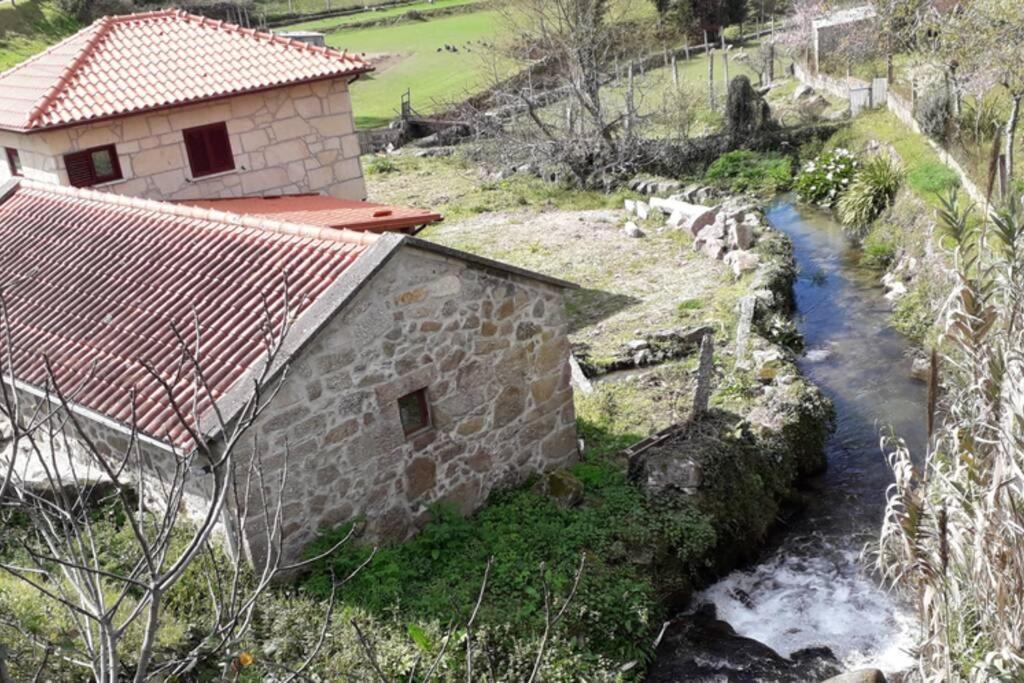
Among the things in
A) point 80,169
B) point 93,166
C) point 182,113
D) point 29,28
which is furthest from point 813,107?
point 29,28

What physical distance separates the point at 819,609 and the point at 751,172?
19.5 meters

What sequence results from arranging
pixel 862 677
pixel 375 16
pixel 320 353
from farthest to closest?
pixel 375 16
pixel 320 353
pixel 862 677

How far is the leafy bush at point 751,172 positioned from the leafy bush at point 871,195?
12.4 feet

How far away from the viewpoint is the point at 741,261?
21.1 metres

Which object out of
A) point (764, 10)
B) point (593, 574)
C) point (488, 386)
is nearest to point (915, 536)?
point (593, 574)

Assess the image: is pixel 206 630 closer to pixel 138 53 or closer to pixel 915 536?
pixel 915 536

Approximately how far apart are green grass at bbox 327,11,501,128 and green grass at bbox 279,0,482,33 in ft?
4.20

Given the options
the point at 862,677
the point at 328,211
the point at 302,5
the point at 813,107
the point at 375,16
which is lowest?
the point at 862,677

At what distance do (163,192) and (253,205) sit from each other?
1.81 meters

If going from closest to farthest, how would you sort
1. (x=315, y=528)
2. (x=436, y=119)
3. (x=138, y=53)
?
(x=315, y=528) → (x=138, y=53) → (x=436, y=119)

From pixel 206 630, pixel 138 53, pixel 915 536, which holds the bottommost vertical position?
pixel 206 630

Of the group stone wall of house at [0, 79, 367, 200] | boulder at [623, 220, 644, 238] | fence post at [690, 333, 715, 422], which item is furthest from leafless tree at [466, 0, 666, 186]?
fence post at [690, 333, 715, 422]

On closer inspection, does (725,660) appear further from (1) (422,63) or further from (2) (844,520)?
(1) (422,63)

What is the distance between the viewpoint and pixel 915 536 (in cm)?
780
